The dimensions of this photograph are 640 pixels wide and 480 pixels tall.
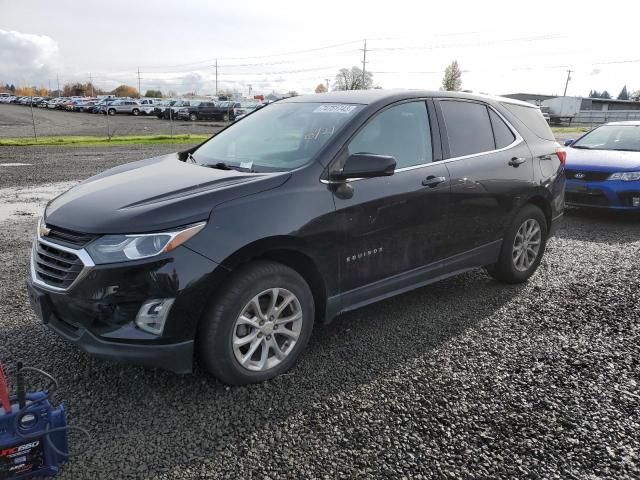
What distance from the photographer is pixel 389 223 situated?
12.2ft

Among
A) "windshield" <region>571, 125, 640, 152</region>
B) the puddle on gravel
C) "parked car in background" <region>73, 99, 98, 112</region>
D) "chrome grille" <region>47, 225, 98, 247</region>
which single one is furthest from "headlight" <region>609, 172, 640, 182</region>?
"parked car in background" <region>73, 99, 98, 112</region>

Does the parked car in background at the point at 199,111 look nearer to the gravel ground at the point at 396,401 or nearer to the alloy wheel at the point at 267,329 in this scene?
the gravel ground at the point at 396,401

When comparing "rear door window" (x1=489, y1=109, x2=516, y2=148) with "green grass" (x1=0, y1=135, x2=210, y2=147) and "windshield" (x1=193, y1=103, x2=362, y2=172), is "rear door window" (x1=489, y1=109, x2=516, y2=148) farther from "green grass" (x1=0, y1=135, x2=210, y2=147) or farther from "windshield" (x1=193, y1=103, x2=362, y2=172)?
"green grass" (x1=0, y1=135, x2=210, y2=147)

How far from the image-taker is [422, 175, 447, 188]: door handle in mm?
3957

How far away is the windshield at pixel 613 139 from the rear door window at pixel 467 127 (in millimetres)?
5481

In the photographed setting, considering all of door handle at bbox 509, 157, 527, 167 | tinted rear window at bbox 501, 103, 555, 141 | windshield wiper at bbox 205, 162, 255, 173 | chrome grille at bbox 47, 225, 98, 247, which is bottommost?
chrome grille at bbox 47, 225, 98, 247

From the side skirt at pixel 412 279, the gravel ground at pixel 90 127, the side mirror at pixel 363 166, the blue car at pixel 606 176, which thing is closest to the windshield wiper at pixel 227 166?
the side mirror at pixel 363 166

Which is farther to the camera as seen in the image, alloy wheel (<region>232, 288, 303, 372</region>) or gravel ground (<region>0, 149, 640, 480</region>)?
alloy wheel (<region>232, 288, 303, 372</region>)

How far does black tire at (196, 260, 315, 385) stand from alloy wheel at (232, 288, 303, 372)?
4 centimetres

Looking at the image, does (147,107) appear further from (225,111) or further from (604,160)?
(604,160)

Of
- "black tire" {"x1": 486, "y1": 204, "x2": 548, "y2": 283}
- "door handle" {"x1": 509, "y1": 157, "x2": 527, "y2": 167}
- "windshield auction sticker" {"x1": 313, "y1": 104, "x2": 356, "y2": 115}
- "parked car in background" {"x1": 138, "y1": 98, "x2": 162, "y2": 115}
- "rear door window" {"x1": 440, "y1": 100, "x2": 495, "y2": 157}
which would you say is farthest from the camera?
"parked car in background" {"x1": 138, "y1": 98, "x2": 162, "y2": 115}

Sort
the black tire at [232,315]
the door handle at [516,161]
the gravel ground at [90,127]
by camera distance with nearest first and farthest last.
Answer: the black tire at [232,315]
the door handle at [516,161]
the gravel ground at [90,127]

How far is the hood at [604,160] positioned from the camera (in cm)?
789

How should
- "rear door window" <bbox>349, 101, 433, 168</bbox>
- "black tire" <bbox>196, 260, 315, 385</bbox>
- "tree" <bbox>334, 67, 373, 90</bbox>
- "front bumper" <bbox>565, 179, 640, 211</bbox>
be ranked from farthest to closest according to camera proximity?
"tree" <bbox>334, 67, 373, 90</bbox> < "front bumper" <bbox>565, 179, 640, 211</bbox> < "rear door window" <bbox>349, 101, 433, 168</bbox> < "black tire" <bbox>196, 260, 315, 385</bbox>
